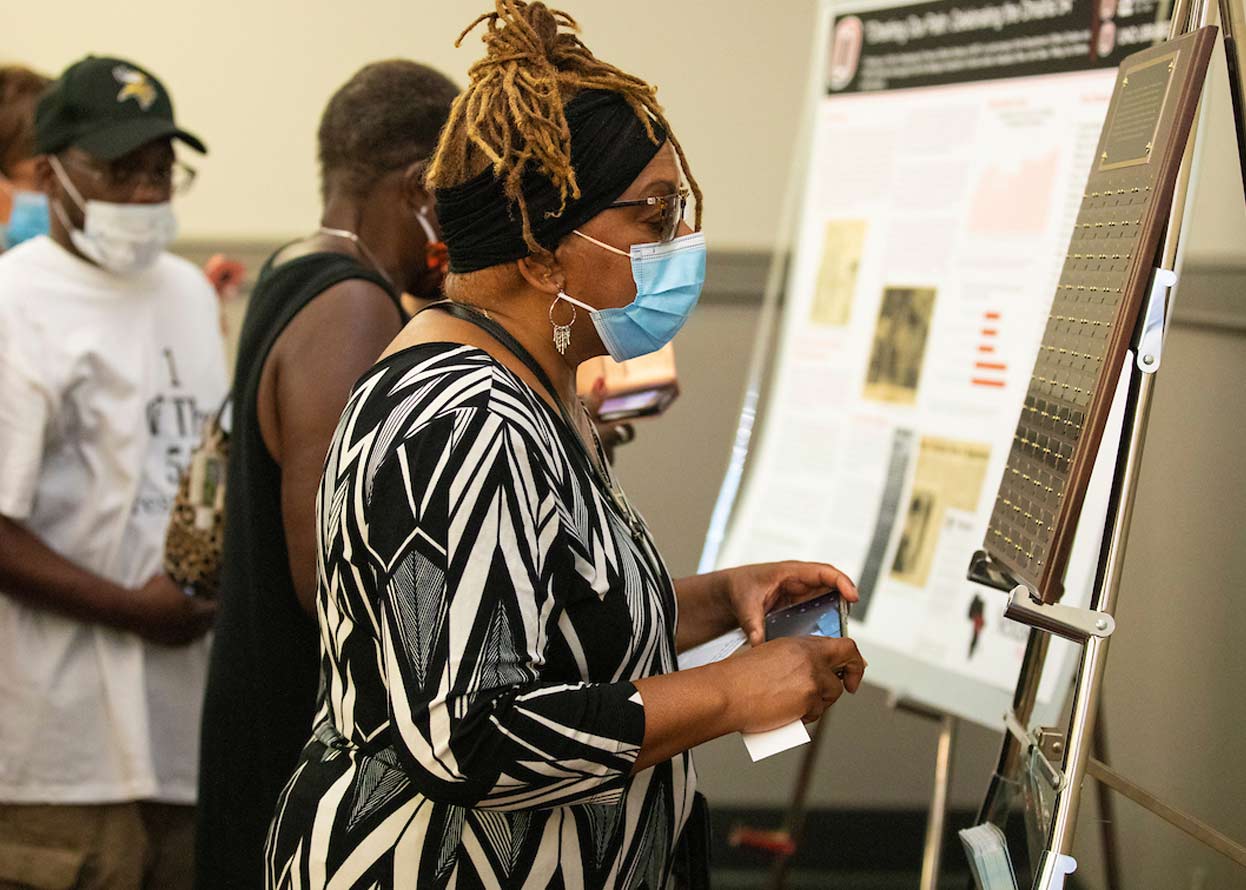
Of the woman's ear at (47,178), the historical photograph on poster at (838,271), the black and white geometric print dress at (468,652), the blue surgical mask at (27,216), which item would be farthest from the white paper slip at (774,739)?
the blue surgical mask at (27,216)

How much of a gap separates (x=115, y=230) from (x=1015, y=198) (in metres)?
1.42

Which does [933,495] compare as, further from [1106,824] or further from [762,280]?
[762,280]

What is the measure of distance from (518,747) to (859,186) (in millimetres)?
1603

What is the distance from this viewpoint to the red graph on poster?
1.94 meters

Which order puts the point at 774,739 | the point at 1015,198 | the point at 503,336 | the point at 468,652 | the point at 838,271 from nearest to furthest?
the point at 468,652 → the point at 774,739 → the point at 503,336 → the point at 1015,198 → the point at 838,271

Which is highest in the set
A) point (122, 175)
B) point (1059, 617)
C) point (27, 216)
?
point (122, 175)

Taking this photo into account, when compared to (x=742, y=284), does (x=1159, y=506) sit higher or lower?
lower

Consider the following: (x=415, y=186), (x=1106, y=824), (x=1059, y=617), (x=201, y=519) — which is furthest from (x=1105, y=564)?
(x=201, y=519)

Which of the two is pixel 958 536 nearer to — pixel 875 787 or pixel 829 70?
pixel 829 70

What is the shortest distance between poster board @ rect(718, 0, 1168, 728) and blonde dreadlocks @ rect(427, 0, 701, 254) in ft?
3.08

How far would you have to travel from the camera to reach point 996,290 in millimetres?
2010

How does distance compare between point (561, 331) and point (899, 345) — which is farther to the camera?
point (899, 345)

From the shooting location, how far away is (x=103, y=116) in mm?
1921

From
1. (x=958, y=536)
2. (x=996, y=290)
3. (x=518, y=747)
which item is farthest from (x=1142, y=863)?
(x=518, y=747)
